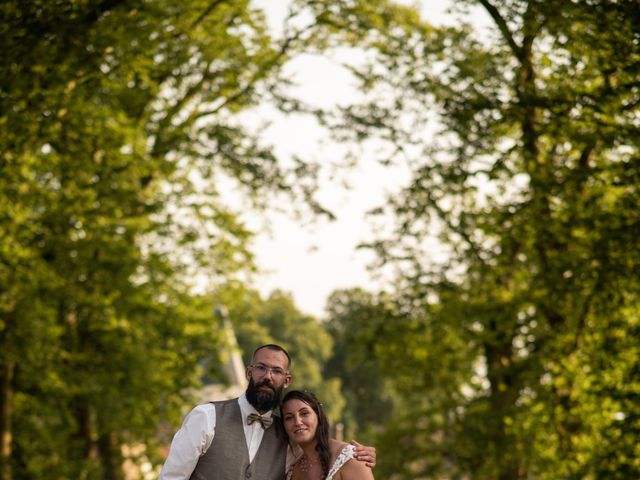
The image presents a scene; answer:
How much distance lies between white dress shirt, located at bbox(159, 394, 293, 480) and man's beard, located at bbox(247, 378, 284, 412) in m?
0.11

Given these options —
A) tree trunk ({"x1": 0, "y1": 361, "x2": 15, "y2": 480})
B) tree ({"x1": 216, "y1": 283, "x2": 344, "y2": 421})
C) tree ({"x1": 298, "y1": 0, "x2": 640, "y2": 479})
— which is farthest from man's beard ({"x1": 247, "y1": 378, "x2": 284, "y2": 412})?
tree ({"x1": 216, "y1": 283, "x2": 344, "y2": 421})

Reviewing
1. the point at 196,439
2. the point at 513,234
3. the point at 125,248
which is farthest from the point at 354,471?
the point at 125,248

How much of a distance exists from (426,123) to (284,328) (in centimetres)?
Result: 7192

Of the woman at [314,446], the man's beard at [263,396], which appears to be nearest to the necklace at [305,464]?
the woman at [314,446]

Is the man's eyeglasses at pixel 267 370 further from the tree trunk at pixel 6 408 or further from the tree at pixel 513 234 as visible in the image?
the tree trunk at pixel 6 408

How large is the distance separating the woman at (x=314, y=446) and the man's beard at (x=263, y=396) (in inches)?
4.9

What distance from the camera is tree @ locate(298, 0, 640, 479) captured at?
13.2m

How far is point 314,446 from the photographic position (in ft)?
23.9

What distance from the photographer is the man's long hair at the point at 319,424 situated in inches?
283

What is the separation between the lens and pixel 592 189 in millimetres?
16469

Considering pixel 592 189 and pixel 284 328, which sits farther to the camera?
pixel 284 328

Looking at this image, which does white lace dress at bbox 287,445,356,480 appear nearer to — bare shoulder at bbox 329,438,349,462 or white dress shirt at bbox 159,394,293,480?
bare shoulder at bbox 329,438,349,462

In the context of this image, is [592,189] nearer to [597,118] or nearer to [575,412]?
[597,118]

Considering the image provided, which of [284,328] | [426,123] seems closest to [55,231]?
[426,123]
